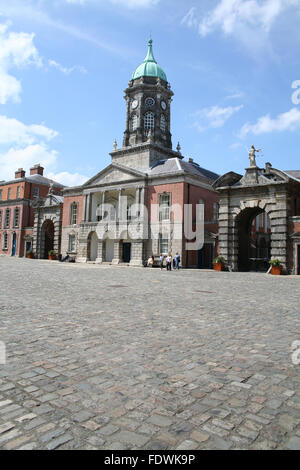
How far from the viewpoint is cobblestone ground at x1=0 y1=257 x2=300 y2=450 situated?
2.96 metres

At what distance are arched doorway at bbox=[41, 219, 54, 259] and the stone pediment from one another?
33.7 ft

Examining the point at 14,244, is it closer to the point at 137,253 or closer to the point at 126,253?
the point at 126,253

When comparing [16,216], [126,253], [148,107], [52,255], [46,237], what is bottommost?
[52,255]

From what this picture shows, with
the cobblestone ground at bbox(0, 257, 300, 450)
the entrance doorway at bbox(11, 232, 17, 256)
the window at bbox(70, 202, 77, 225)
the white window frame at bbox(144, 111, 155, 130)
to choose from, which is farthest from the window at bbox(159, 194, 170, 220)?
the entrance doorway at bbox(11, 232, 17, 256)

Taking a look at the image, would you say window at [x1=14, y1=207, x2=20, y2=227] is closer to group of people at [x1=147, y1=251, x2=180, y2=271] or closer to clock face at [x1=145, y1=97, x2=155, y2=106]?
clock face at [x1=145, y1=97, x2=155, y2=106]

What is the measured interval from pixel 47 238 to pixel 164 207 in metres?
22.4

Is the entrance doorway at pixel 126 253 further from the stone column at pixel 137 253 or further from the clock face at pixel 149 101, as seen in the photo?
the clock face at pixel 149 101

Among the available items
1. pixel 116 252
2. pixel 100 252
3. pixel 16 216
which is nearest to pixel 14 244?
pixel 16 216

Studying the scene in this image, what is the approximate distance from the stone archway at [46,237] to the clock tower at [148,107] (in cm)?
1635

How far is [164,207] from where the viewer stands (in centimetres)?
3462

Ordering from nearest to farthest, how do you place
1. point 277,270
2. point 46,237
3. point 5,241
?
point 277,270 → point 46,237 → point 5,241

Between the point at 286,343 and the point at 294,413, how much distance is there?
8.50ft

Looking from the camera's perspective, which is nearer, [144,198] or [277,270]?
Answer: [277,270]
